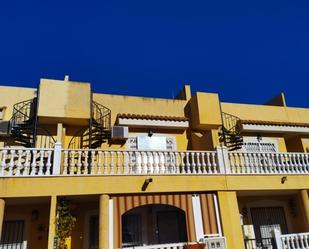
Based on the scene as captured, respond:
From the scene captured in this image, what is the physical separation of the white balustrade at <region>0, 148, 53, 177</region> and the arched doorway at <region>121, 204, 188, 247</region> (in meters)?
4.50

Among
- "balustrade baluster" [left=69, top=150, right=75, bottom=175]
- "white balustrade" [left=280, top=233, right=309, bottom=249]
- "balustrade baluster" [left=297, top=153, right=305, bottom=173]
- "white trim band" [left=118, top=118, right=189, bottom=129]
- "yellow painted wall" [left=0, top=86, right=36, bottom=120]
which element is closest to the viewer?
"balustrade baluster" [left=69, top=150, right=75, bottom=175]

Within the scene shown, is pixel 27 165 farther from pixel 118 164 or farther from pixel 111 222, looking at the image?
pixel 111 222

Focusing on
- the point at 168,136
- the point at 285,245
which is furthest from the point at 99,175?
the point at 285,245

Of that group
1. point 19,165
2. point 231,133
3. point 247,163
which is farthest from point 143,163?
point 231,133

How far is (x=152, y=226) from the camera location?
1314cm

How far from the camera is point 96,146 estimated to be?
1416cm

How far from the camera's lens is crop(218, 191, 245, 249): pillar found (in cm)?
1091

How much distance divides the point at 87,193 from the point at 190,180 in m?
4.08

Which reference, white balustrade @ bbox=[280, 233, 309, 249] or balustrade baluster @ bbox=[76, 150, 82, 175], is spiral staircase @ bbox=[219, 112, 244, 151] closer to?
white balustrade @ bbox=[280, 233, 309, 249]

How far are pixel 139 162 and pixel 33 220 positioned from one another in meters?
5.16

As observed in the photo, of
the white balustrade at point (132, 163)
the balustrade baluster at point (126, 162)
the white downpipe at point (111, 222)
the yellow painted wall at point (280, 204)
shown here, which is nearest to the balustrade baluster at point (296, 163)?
the yellow painted wall at point (280, 204)

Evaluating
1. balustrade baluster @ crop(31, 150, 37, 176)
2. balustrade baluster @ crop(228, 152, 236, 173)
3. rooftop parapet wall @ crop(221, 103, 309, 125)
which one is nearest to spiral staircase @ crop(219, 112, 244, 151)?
rooftop parapet wall @ crop(221, 103, 309, 125)

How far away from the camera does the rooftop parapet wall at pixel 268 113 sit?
18058 mm

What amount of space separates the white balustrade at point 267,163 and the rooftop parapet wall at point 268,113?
503 centimetres
